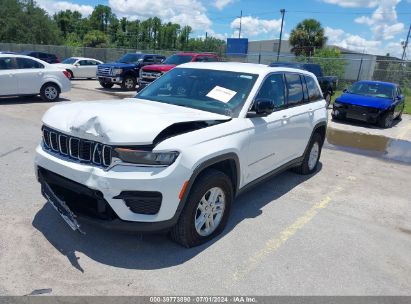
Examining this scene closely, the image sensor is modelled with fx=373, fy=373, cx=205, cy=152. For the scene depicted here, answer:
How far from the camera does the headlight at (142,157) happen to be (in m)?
3.20

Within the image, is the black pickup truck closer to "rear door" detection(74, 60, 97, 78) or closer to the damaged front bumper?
"rear door" detection(74, 60, 97, 78)

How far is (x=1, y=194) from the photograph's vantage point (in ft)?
15.8

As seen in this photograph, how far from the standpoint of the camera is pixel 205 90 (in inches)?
182

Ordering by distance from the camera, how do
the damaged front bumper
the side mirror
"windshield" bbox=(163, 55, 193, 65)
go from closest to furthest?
the damaged front bumper → the side mirror → "windshield" bbox=(163, 55, 193, 65)

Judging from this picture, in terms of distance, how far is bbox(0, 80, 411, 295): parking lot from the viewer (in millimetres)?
3256

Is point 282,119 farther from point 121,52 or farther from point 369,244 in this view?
point 121,52

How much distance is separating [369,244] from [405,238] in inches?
23.1

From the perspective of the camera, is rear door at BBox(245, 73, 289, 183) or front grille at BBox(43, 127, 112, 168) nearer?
front grille at BBox(43, 127, 112, 168)

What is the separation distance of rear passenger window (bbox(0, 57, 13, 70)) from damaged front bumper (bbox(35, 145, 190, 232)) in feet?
33.2

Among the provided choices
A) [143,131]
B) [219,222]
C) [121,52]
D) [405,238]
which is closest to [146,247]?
[219,222]

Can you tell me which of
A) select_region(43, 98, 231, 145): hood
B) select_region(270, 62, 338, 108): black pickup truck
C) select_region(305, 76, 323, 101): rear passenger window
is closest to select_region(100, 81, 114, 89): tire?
select_region(270, 62, 338, 108): black pickup truck

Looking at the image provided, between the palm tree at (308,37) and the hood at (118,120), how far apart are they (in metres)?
42.0

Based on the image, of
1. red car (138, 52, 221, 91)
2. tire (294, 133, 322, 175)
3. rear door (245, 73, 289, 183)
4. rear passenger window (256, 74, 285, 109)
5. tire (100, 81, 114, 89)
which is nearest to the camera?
rear door (245, 73, 289, 183)

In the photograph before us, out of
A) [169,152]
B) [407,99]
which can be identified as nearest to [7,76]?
[169,152]
